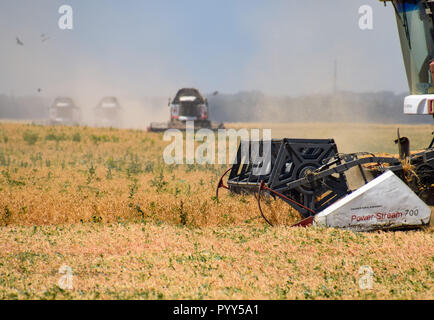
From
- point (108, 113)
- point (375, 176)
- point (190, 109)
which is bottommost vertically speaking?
point (375, 176)

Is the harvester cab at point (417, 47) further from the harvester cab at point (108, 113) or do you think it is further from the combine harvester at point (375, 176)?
the harvester cab at point (108, 113)

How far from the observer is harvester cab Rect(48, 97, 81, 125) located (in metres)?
53.3

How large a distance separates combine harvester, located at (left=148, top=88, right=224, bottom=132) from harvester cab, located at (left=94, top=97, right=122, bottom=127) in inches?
677

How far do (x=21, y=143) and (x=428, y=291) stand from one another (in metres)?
23.0

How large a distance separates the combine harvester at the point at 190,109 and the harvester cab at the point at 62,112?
1653 centimetres

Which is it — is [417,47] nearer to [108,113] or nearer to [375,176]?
[375,176]

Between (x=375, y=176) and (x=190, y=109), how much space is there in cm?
3017

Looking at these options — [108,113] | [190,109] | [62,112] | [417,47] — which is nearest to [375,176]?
[417,47]

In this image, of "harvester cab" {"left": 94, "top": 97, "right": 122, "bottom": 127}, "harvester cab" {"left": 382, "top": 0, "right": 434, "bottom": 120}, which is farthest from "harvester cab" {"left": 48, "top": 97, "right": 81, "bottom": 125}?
"harvester cab" {"left": 382, "top": 0, "right": 434, "bottom": 120}

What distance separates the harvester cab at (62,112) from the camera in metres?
53.3

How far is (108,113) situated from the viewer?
5609 cm

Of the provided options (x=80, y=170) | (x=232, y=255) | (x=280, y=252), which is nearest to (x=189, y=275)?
(x=232, y=255)

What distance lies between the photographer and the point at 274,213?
959 cm
